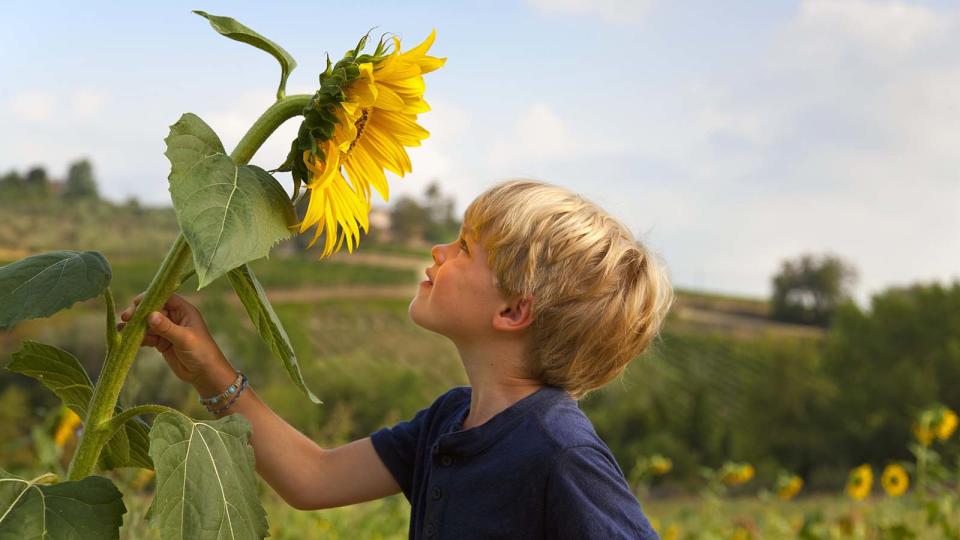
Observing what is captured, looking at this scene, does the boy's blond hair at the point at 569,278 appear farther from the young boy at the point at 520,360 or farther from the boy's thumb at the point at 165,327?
the boy's thumb at the point at 165,327

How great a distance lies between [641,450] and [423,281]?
26.7 metres

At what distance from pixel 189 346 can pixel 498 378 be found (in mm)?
445

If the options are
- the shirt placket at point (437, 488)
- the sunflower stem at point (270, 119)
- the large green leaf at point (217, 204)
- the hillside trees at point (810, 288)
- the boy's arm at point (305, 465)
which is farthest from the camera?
the hillside trees at point (810, 288)

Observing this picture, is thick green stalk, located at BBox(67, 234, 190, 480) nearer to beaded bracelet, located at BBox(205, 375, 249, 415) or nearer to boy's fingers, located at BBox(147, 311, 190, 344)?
boy's fingers, located at BBox(147, 311, 190, 344)

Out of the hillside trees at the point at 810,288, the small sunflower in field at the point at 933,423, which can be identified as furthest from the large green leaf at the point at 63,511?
the hillside trees at the point at 810,288

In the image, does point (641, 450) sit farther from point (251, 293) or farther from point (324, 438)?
point (251, 293)

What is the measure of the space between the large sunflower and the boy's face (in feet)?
0.90

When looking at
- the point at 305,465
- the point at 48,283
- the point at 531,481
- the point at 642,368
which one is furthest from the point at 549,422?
the point at 642,368

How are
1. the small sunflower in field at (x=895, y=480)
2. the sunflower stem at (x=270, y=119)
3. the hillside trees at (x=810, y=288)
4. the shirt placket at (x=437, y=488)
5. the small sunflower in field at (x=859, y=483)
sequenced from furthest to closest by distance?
1. the hillside trees at (x=810, y=288)
2. the small sunflower in field at (x=859, y=483)
3. the small sunflower in field at (x=895, y=480)
4. the shirt placket at (x=437, y=488)
5. the sunflower stem at (x=270, y=119)

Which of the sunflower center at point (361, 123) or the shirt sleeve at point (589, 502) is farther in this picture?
the shirt sleeve at point (589, 502)

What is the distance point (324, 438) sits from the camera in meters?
5.20

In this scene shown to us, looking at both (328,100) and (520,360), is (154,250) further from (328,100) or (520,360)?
(328,100)

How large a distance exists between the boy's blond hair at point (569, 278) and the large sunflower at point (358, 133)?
28 cm

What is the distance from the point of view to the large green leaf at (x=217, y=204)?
3.33 feet
